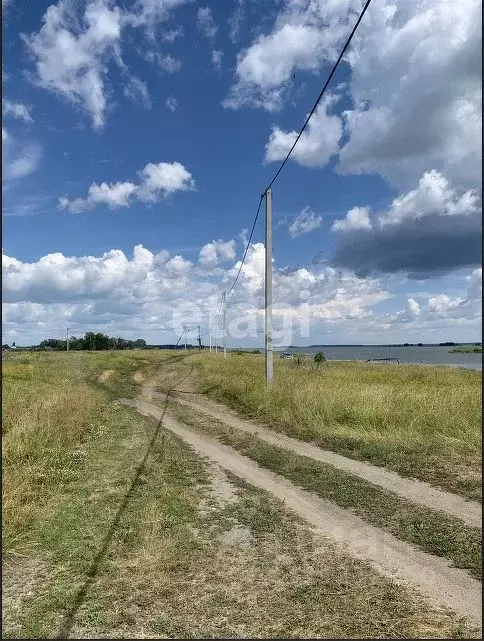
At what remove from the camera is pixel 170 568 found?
14.6ft

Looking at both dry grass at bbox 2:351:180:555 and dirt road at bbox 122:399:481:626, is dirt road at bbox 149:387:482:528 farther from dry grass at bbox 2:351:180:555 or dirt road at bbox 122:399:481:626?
dry grass at bbox 2:351:180:555

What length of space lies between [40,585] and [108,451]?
5.60 metres

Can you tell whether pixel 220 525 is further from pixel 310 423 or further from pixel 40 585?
pixel 310 423

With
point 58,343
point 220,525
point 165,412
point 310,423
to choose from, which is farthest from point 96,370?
point 58,343

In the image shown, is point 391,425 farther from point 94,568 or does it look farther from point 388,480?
point 94,568

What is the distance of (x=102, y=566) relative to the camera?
4.51 meters

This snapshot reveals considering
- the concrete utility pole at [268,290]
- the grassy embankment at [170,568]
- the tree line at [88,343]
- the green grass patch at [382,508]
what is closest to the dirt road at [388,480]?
the green grass patch at [382,508]

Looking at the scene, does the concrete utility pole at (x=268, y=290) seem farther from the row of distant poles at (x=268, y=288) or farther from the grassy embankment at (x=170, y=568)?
the grassy embankment at (x=170, y=568)

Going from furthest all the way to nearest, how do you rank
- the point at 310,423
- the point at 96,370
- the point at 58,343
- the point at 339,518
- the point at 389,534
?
the point at 58,343, the point at 96,370, the point at 310,423, the point at 339,518, the point at 389,534

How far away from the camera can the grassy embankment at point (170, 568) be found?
3.60 meters

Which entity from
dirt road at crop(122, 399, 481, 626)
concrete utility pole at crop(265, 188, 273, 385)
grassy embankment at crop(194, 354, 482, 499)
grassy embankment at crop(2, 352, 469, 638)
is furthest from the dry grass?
concrete utility pole at crop(265, 188, 273, 385)

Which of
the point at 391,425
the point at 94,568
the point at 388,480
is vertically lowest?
the point at 388,480

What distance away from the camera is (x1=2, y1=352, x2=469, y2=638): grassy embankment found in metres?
3.60

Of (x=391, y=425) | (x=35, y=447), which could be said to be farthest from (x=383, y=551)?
(x=35, y=447)
